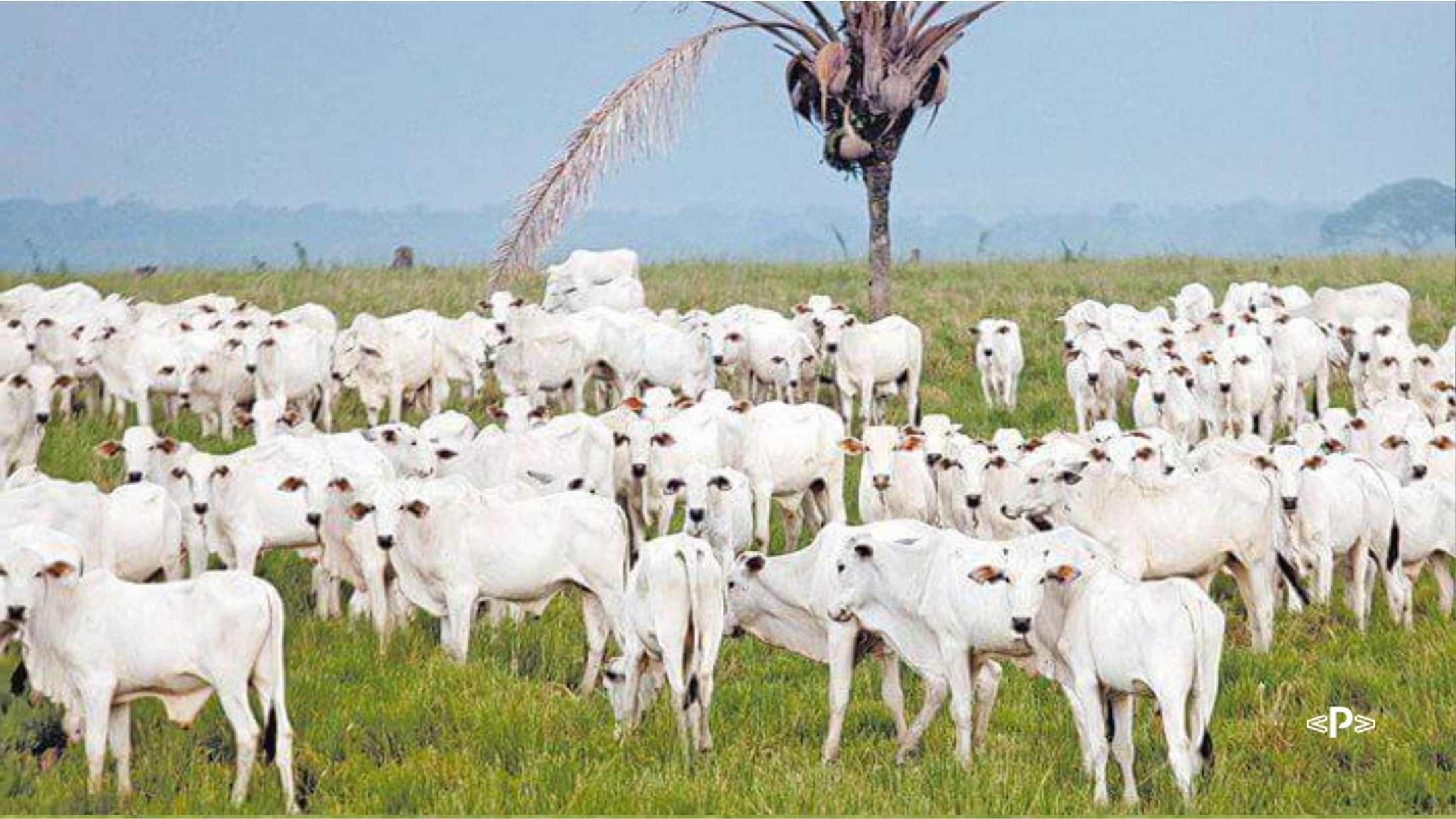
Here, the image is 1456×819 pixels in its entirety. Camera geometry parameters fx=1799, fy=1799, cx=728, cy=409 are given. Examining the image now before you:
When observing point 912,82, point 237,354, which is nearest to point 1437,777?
point 237,354

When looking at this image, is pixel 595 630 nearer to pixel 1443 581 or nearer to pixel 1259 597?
pixel 1259 597

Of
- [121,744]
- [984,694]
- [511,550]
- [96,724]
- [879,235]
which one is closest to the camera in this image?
[96,724]

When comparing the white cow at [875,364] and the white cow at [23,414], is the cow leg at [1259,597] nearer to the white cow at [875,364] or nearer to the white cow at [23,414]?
the white cow at [875,364]

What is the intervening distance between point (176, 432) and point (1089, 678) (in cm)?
1809

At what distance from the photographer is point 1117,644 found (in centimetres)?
1124

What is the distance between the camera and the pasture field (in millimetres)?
11297

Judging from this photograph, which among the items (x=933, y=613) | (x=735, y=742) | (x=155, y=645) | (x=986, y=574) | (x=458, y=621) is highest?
(x=986, y=574)

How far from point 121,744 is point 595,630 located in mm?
4180

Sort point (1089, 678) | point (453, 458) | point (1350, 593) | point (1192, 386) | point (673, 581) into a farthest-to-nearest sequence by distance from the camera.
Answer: point (1192, 386)
point (453, 458)
point (1350, 593)
point (673, 581)
point (1089, 678)

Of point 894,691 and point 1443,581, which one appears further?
point 1443,581

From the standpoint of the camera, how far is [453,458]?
63.5 ft

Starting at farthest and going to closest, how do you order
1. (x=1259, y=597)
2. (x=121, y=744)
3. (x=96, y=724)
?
(x=1259, y=597), (x=121, y=744), (x=96, y=724)

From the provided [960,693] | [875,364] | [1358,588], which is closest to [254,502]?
[960,693]

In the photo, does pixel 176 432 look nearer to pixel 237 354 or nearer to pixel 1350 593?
pixel 237 354
